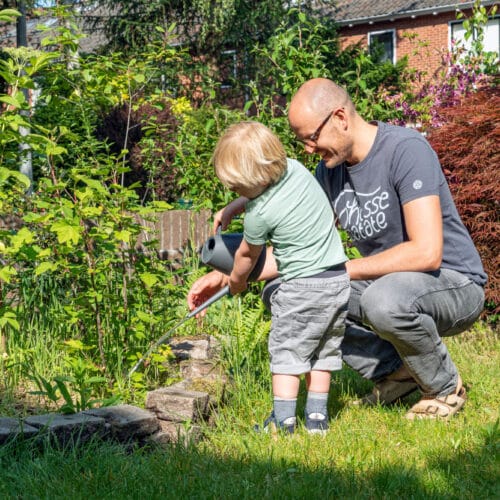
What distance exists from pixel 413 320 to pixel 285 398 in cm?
60

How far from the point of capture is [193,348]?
3.93m

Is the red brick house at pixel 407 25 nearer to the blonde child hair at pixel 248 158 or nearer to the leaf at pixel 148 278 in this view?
the leaf at pixel 148 278

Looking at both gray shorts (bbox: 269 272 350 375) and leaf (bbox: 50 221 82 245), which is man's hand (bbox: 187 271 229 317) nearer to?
gray shorts (bbox: 269 272 350 375)

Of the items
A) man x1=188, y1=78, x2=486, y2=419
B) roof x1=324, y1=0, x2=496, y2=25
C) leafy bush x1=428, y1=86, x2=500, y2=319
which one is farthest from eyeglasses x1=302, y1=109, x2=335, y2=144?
roof x1=324, y1=0, x2=496, y2=25

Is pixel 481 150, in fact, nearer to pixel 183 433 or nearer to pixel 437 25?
pixel 183 433

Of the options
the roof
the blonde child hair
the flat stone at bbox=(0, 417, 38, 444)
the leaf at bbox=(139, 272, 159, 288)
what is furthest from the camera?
the roof

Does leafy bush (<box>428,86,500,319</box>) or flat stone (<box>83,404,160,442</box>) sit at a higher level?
leafy bush (<box>428,86,500,319</box>)

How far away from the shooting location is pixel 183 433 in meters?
3.00

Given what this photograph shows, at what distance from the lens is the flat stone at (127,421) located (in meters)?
2.81

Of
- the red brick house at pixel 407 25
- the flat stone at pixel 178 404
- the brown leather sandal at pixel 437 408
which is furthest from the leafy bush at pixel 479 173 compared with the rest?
the red brick house at pixel 407 25

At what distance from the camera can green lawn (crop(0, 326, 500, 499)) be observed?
229 centimetres

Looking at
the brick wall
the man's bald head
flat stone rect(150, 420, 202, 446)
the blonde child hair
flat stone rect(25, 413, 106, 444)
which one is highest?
the brick wall

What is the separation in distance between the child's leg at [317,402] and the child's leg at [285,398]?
0.29ft

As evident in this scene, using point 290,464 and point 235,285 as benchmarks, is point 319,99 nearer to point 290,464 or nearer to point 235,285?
point 235,285
